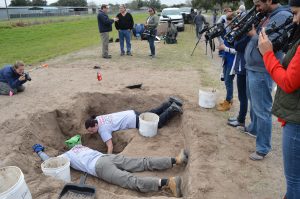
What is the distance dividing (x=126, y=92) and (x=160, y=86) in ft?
3.41

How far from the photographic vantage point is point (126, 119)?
243 inches

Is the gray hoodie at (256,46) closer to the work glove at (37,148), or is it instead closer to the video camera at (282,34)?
the video camera at (282,34)

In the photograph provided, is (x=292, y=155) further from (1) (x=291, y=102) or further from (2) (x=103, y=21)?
(2) (x=103, y=21)

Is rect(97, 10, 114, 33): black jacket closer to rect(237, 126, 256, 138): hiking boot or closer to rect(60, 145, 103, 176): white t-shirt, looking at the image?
rect(60, 145, 103, 176): white t-shirt

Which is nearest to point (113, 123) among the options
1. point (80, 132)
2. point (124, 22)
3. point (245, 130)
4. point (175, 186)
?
point (80, 132)

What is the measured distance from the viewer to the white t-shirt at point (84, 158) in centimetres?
483

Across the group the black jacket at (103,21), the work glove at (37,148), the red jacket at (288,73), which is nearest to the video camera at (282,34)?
the red jacket at (288,73)

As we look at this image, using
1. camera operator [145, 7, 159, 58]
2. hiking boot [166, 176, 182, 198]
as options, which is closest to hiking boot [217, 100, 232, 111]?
hiking boot [166, 176, 182, 198]

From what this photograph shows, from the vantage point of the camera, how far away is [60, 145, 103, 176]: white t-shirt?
483 cm

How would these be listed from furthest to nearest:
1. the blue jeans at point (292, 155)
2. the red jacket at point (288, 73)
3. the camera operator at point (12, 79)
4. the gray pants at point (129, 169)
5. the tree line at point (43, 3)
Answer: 1. the tree line at point (43, 3)
2. the camera operator at point (12, 79)
3. the gray pants at point (129, 169)
4. the blue jeans at point (292, 155)
5. the red jacket at point (288, 73)

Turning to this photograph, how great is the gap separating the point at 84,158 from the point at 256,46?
313 centimetres

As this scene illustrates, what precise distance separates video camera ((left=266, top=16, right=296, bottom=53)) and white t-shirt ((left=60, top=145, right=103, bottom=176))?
318 cm

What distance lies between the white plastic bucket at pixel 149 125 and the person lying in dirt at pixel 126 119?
0.71 feet

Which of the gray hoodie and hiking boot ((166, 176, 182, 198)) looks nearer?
the gray hoodie
